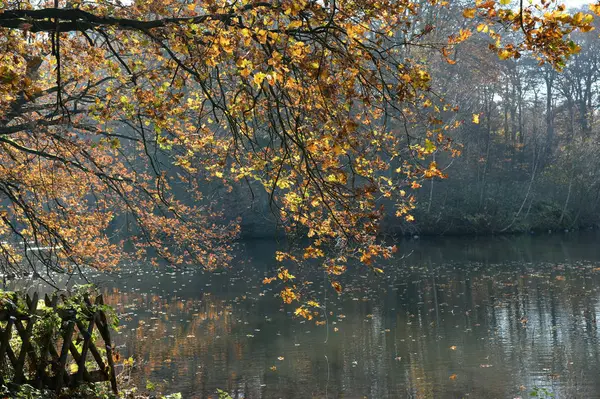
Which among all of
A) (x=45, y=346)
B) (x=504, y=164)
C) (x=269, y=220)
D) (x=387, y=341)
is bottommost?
(x=387, y=341)

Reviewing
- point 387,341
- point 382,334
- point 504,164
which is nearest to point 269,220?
point 382,334

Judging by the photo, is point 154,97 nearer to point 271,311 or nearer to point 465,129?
point 271,311

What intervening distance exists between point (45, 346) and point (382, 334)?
8.77 metres

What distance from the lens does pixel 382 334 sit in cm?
1441

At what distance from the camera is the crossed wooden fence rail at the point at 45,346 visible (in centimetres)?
657

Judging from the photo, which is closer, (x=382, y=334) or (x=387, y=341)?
(x=387, y=341)

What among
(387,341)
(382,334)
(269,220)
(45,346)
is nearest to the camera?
(45,346)

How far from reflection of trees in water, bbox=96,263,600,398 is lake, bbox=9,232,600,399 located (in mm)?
30

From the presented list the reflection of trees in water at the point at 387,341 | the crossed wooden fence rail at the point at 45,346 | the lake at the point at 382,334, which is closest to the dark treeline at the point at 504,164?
the lake at the point at 382,334

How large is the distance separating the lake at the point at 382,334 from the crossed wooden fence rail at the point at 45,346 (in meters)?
3.67

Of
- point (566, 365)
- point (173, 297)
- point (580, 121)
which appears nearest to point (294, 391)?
point (566, 365)

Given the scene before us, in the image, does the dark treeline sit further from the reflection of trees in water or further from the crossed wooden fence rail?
the crossed wooden fence rail

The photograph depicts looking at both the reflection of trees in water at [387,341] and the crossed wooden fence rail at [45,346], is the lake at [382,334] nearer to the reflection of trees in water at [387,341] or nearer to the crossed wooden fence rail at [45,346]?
the reflection of trees in water at [387,341]

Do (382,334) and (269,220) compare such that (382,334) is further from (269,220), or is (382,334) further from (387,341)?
(269,220)
